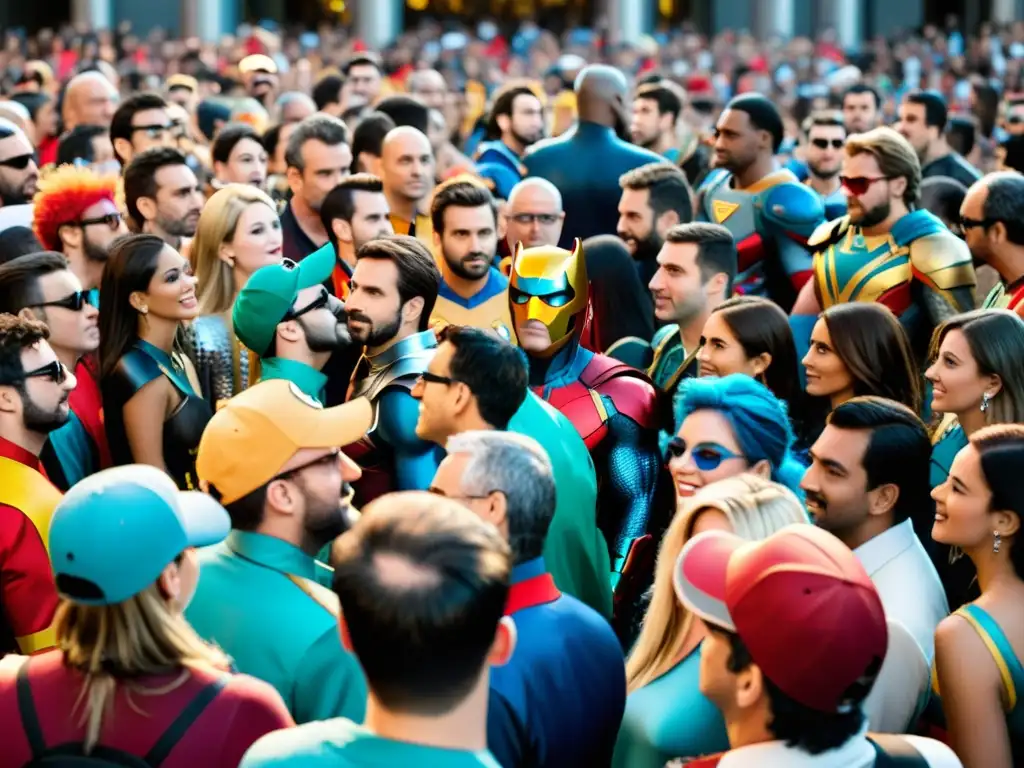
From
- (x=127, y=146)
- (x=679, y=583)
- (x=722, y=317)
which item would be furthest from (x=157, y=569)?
(x=127, y=146)

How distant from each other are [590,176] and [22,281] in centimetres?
381

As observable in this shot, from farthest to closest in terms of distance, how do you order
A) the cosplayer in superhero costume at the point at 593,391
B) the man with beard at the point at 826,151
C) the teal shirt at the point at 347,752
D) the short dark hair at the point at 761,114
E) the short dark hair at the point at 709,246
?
the man with beard at the point at 826,151, the short dark hair at the point at 761,114, the short dark hair at the point at 709,246, the cosplayer in superhero costume at the point at 593,391, the teal shirt at the point at 347,752

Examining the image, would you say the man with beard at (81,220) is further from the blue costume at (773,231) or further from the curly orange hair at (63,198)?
the blue costume at (773,231)

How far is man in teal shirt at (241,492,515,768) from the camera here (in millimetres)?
2408

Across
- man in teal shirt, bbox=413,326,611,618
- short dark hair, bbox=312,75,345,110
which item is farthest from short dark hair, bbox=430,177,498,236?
short dark hair, bbox=312,75,345,110

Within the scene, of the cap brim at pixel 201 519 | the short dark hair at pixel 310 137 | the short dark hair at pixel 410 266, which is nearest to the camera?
the cap brim at pixel 201 519

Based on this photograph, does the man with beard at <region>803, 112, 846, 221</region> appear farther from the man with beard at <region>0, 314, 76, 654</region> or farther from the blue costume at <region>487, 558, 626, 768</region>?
the blue costume at <region>487, 558, 626, 768</region>

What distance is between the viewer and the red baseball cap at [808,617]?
261 centimetres

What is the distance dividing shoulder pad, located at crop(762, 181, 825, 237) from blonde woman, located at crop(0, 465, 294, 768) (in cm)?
529

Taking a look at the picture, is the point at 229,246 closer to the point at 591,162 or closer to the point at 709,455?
the point at 709,455

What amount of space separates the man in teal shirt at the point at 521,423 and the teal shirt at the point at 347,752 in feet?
5.73

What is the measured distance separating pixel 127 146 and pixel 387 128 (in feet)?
4.77

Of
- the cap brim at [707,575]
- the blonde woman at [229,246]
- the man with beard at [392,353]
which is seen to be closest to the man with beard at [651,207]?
the blonde woman at [229,246]

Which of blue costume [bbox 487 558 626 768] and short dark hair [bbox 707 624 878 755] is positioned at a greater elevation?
short dark hair [bbox 707 624 878 755]
